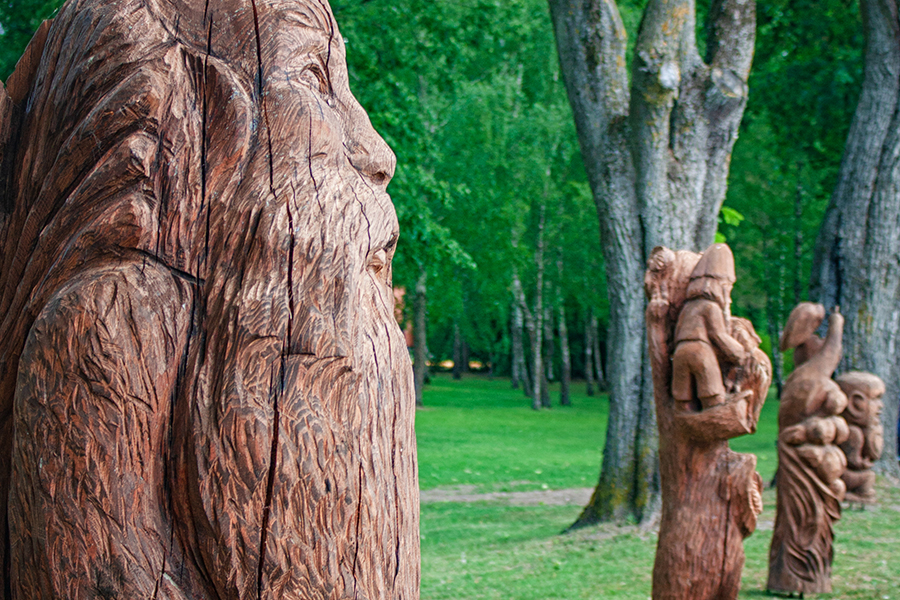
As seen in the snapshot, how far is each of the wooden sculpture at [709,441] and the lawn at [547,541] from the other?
1.43m

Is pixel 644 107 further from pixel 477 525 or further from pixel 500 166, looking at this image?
pixel 500 166

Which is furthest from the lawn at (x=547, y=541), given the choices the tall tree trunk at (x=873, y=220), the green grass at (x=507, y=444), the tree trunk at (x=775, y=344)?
the tree trunk at (x=775, y=344)

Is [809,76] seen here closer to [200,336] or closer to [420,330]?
[420,330]

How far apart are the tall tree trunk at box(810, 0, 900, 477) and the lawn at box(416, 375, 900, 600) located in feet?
6.59

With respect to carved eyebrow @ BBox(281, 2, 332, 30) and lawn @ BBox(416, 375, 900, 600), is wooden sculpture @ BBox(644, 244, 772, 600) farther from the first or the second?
Result: carved eyebrow @ BBox(281, 2, 332, 30)

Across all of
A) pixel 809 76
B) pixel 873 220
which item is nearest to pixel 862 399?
pixel 873 220

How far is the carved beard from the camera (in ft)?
4.58

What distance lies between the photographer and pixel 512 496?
38.6ft

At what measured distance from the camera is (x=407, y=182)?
13258 millimetres

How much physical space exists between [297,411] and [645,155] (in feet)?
25.2

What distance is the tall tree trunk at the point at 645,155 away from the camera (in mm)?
8398

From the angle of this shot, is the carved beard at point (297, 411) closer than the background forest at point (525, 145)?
Yes

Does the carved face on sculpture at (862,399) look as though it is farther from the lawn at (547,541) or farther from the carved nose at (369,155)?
the carved nose at (369,155)

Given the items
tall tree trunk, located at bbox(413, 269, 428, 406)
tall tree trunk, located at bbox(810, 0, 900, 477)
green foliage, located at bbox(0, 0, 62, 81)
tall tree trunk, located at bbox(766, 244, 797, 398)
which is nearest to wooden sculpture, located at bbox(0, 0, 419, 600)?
green foliage, located at bbox(0, 0, 62, 81)
